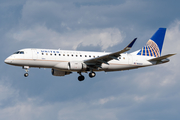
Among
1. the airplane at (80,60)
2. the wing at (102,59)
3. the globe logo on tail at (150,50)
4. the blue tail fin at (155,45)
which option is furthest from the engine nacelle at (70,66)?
the blue tail fin at (155,45)

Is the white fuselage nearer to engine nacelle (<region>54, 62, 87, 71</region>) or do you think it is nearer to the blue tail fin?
engine nacelle (<region>54, 62, 87, 71</region>)

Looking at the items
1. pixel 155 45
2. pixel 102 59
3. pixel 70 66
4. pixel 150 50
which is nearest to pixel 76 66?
pixel 70 66

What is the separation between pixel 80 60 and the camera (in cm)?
5197

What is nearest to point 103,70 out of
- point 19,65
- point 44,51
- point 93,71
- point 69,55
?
point 93,71

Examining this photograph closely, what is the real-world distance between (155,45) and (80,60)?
1675cm

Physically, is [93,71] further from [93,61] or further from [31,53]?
[31,53]

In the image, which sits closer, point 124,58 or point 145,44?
point 124,58

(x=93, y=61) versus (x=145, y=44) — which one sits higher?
(x=145, y=44)

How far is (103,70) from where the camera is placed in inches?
2146

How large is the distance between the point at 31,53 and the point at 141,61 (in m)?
19.6

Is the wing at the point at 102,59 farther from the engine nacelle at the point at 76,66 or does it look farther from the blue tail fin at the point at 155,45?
the blue tail fin at the point at 155,45

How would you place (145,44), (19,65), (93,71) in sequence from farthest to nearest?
(145,44), (93,71), (19,65)

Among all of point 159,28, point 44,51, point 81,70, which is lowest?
point 81,70

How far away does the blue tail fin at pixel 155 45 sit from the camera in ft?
193
